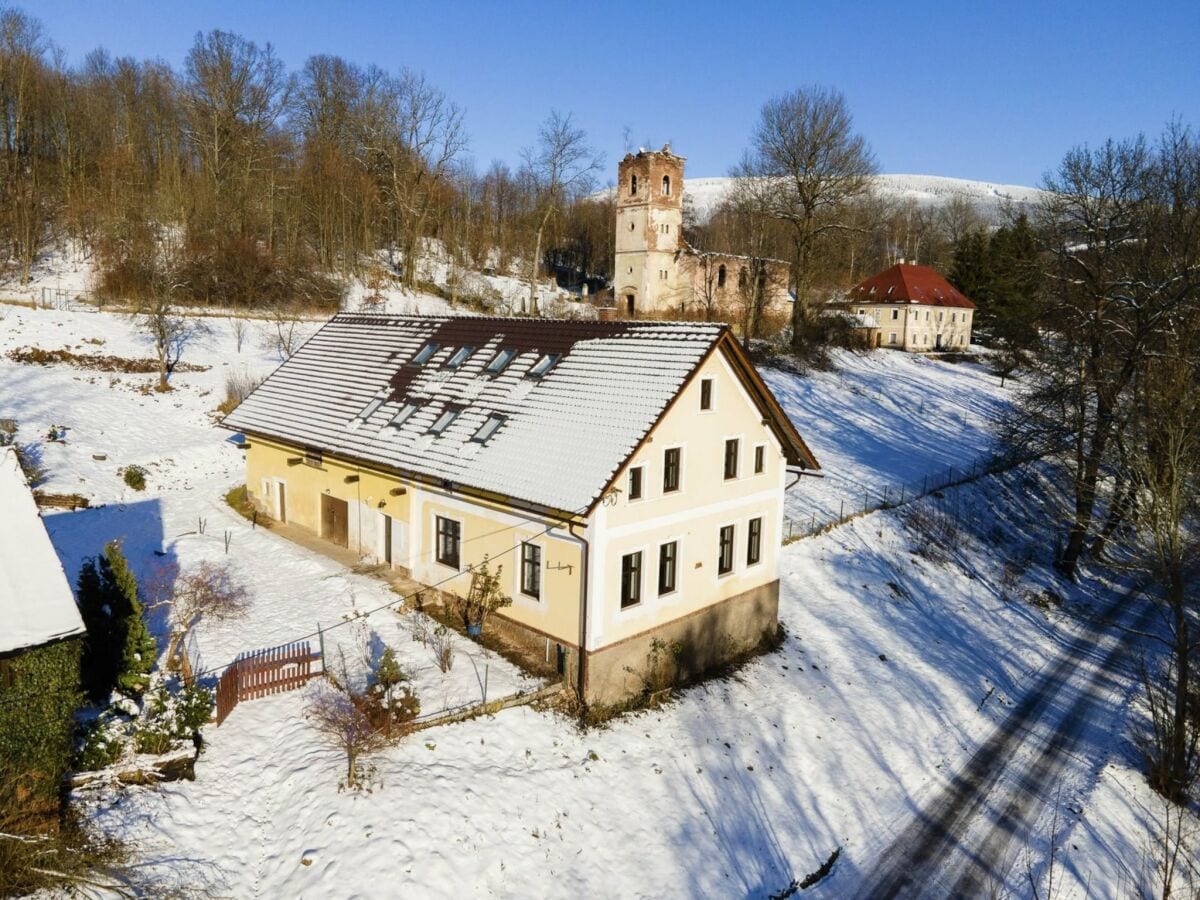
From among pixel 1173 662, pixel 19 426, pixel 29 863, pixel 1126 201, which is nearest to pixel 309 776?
pixel 29 863

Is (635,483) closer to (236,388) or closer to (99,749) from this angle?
(99,749)

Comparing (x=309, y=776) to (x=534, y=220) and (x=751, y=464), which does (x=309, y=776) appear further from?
(x=534, y=220)

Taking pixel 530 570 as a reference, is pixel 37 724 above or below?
below

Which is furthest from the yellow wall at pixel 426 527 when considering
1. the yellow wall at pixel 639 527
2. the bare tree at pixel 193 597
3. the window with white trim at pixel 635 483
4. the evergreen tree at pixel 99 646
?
the evergreen tree at pixel 99 646

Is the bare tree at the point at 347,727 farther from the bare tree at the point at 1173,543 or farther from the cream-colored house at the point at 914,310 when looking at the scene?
the cream-colored house at the point at 914,310

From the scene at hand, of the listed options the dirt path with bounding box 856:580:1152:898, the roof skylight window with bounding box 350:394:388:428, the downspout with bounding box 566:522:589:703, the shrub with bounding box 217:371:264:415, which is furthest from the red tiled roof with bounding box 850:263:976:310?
the downspout with bounding box 566:522:589:703

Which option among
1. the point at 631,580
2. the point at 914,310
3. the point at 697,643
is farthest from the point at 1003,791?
the point at 914,310

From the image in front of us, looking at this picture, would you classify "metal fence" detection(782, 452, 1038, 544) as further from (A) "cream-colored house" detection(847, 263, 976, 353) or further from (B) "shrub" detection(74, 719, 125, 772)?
(A) "cream-colored house" detection(847, 263, 976, 353)
